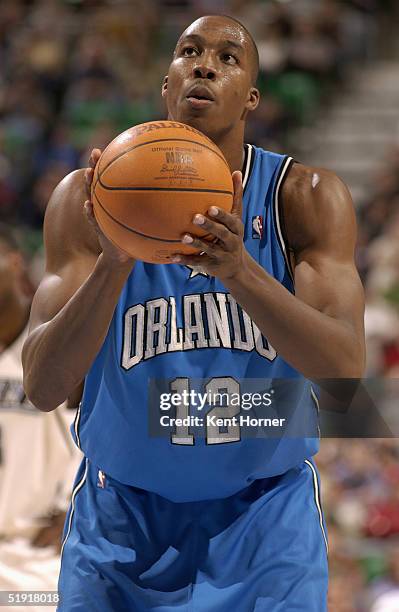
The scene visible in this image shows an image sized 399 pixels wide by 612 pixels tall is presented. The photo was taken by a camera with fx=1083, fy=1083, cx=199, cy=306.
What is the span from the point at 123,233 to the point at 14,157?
26.9 ft

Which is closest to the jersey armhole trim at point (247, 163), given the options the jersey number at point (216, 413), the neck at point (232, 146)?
the neck at point (232, 146)

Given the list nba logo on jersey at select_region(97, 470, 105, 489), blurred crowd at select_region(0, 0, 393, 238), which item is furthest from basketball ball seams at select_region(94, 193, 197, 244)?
blurred crowd at select_region(0, 0, 393, 238)

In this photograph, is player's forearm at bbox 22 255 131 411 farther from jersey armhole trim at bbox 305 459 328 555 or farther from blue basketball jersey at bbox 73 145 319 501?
jersey armhole trim at bbox 305 459 328 555

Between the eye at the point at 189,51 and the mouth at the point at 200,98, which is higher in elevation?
the eye at the point at 189,51

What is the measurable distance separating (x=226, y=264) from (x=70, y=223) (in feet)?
2.26

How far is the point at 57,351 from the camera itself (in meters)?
2.51

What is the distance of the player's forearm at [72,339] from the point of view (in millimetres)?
2430

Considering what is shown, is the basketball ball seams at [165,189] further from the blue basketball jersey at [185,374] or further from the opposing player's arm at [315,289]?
the blue basketball jersey at [185,374]

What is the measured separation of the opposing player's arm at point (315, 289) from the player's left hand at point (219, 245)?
44 mm

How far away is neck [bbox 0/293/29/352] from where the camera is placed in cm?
496

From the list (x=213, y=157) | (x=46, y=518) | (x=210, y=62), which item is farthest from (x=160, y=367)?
(x=46, y=518)

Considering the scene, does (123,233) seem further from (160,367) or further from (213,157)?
(160,367)

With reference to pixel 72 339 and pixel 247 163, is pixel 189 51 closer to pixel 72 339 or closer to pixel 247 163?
pixel 247 163

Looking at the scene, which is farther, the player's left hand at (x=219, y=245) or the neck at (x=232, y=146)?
the neck at (x=232, y=146)
